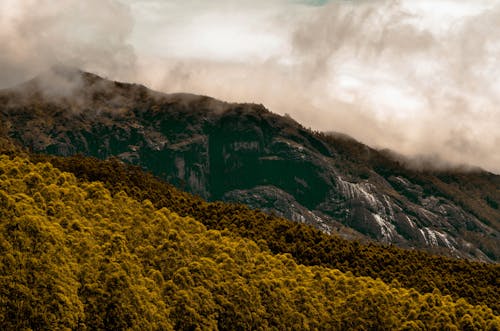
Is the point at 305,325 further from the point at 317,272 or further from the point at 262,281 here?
the point at 317,272

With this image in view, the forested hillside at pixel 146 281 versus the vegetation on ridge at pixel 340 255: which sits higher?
the forested hillside at pixel 146 281

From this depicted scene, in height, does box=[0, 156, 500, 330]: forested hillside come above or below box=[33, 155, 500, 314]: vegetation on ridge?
above

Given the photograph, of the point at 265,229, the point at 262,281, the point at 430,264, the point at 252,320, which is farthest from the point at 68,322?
the point at 430,264

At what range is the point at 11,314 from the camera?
70.8 meters

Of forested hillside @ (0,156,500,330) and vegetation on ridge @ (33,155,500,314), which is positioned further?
vegetation on ridge @ (33,155,500,314)

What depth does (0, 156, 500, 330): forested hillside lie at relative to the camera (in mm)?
75188

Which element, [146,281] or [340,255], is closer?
[146,281]

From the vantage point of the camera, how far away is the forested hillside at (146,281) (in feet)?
247

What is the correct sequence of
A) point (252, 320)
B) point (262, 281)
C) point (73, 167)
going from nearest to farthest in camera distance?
point (252, 320), point (262, 281), point (73, 167)

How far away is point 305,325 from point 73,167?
4016 inches

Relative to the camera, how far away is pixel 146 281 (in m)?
86.8

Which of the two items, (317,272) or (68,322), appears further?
(317,272)

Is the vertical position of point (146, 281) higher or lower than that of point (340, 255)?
higher

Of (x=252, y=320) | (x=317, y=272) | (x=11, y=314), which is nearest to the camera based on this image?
(x=11, y=314)
